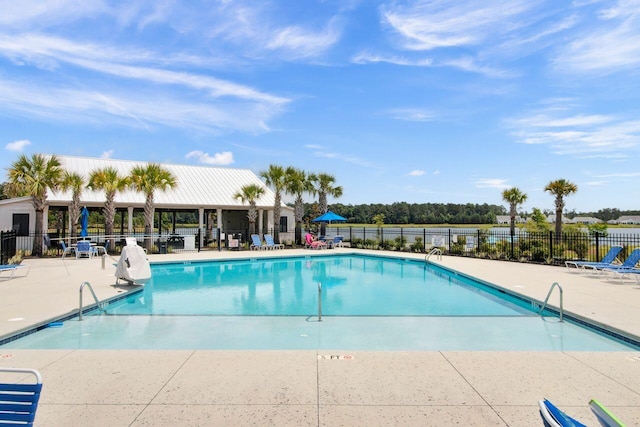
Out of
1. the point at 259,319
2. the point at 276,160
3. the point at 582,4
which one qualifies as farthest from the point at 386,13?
the point at 276,160

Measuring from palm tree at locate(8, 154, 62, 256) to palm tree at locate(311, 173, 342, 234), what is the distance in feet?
45.9

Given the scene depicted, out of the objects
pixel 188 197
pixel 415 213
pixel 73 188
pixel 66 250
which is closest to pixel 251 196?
pixel 188 197

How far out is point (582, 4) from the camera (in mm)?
10156

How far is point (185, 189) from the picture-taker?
24000 millimetres

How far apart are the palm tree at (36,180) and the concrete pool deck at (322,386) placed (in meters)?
13.7

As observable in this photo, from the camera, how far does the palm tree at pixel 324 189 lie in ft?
84.6

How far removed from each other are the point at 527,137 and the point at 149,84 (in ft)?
58.7

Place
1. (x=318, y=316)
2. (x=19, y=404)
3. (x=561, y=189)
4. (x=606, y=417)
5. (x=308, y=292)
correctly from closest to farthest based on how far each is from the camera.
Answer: (x=606, y=417) → (x=19, y=404) → (x=318, y=316) → (x=308, y=292) → (x=561, y=189)

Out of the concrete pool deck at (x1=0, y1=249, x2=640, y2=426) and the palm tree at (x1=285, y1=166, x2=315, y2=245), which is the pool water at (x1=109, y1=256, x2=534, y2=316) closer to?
the concrete pool deck at (x1=0, y1=249, x2=640, y2=426)

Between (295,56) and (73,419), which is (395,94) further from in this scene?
(73,419)

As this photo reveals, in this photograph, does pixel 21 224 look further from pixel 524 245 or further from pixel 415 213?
pixel 415 213

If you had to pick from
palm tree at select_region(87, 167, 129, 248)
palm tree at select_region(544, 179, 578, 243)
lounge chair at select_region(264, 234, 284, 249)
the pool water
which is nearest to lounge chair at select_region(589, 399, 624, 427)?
the pool water

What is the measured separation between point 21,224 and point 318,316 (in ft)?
59.9

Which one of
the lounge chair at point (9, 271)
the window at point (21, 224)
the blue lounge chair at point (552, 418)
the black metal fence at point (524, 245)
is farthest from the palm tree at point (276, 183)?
the blue lounge chair at point (552, 418)
